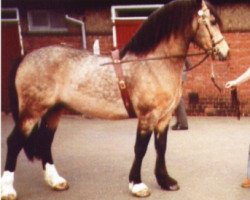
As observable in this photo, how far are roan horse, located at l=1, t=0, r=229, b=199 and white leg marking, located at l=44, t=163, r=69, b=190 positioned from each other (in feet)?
0.11

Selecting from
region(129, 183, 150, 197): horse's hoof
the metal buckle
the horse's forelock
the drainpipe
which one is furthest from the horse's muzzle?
the drainpipe

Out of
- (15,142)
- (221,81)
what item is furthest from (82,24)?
(15,142)

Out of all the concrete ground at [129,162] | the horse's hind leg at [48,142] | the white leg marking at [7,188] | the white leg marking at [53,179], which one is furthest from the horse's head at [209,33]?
the white leg marking at [7,188]

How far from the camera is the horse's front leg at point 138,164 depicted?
18.3 ft

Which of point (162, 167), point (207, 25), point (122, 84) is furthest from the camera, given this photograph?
point (162, 167)

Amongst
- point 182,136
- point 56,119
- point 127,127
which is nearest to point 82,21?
point 127,127

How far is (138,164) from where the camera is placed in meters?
5.67

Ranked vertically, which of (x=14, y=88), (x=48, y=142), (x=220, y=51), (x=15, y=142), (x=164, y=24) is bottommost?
(x=48, y=142)

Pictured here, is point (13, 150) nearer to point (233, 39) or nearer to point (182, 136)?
point (182, 136)

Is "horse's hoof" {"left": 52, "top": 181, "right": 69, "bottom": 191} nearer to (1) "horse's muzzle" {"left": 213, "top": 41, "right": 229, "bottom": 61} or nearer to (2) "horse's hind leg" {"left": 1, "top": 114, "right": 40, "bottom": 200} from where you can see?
(2) "horse's hind leg" {"left": 1, "top": 114, "right": 40, "bottom": 200}

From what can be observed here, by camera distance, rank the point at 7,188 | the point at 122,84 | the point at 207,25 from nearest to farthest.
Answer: the point at 207,25, the point at 122,84, the point at 7,188

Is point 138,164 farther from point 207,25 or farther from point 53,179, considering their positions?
point 207,25

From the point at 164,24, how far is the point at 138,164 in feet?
5.80

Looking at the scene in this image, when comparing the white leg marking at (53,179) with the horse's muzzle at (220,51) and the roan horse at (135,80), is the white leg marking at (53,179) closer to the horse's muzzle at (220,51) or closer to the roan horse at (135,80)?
the roan horse at (135,80)
